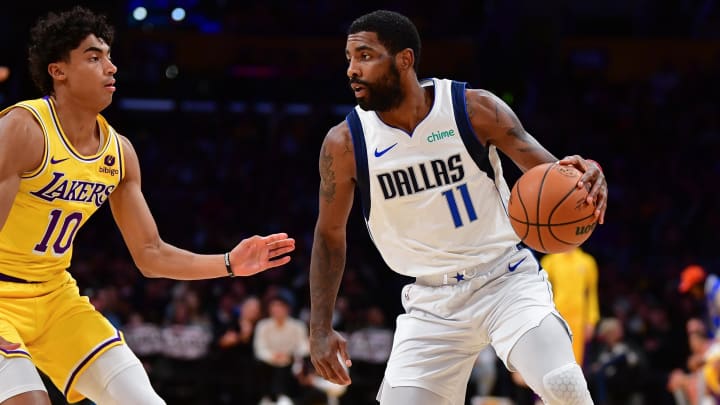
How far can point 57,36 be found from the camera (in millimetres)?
4871

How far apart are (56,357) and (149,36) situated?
14757mm

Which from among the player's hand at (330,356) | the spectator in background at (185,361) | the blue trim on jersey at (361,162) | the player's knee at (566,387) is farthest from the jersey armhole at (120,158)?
the spectator in background at (185,361)

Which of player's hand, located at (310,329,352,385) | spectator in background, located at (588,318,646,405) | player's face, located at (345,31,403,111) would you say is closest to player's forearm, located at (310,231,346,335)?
player's hand, located at (310,329,352,385)

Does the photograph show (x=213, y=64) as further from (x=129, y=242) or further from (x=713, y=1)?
(x=129, y=242)

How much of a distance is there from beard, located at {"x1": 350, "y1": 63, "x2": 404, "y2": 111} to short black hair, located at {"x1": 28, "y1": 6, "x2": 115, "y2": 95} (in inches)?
52.1

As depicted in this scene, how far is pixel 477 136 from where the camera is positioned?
473 cm

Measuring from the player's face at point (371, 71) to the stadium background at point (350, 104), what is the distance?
937 cm

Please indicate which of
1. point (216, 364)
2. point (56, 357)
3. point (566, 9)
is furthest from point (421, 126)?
point (566, 9)

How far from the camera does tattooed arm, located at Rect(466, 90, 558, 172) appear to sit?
4.70 meters

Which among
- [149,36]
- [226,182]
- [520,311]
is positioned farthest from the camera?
[149,36]

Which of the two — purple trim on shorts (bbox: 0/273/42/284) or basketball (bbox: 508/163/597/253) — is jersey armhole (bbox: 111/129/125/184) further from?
basketball (bbox: 508/163/597/253)

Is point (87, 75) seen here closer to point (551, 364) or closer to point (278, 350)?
point (551, 364)

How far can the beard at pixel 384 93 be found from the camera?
478cm

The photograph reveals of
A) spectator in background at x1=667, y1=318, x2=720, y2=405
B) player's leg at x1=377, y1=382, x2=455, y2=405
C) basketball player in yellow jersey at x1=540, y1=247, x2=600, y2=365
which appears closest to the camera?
player's leg at x1=377, y1=382, x2=455, y2=405
